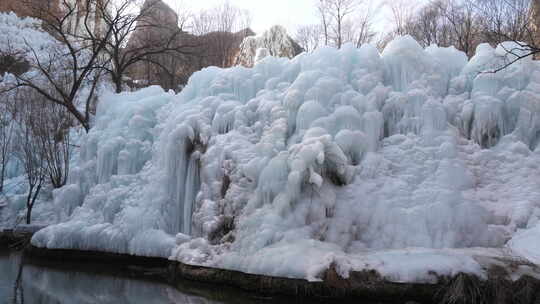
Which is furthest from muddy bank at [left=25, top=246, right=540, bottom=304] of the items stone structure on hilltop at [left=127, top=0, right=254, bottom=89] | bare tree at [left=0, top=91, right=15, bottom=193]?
stone structure on hilltop at [left=127, top=0, right=254, bottom=89]

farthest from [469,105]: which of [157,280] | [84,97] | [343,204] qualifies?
[84,97]

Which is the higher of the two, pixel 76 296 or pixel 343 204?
pixel 343 204

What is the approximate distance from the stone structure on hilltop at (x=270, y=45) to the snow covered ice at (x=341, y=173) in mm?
7628

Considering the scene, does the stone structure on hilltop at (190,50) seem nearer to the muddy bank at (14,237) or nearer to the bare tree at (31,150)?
the bare tree at (31,150)

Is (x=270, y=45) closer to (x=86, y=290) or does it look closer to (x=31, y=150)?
(x=31, y=150)

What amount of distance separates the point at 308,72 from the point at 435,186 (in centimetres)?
299

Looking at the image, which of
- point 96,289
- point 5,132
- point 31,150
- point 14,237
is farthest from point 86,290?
point 5,132

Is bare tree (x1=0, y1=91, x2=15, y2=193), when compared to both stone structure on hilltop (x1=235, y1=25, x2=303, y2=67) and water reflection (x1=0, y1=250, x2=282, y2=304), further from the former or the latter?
stone structure on hilltop (x1=235, y1=25, x2=303, y2=67)

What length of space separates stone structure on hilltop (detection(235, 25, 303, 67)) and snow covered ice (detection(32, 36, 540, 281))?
763cm

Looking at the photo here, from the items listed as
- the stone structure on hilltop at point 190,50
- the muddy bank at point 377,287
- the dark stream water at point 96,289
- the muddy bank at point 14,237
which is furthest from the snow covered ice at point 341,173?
the stone structure on hilltop at point 190,50

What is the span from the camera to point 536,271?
17.4ft

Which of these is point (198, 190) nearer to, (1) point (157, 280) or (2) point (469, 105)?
(1) point (157, 280)

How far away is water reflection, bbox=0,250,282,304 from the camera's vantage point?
254 inches

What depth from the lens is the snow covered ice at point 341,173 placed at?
21.1 feet
